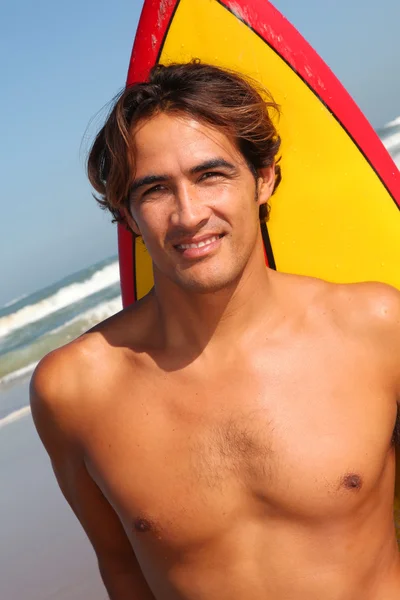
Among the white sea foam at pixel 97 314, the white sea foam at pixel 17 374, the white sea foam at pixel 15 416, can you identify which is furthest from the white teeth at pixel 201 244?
the white sea foam at pixel 97 314

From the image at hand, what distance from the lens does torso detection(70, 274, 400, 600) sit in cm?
204

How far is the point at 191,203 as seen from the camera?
2010 mm

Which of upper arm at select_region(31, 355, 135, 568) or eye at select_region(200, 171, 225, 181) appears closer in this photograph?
eye at select_region(200, 171, 225, 181)

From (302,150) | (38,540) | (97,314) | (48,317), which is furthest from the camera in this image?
(48,317)

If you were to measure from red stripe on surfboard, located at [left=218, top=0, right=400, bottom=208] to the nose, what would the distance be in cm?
93

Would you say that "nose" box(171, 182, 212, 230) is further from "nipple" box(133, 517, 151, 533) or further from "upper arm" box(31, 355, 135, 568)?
"nipple" box(133, 517, 151, 533)

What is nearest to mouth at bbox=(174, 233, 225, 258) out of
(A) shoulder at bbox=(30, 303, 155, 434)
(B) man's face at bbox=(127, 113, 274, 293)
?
(B) man's face at bbox=(127, 113, 274, 293)

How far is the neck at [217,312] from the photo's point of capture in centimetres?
219

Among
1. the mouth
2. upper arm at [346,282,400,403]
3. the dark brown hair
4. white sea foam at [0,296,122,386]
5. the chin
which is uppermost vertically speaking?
white sea foam at [0,296,122,386]

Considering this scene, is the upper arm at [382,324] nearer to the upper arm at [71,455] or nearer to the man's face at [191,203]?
the man's face at [191,203]

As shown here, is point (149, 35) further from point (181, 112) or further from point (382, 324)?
point (382, 324)

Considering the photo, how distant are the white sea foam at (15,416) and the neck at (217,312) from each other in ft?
13.4

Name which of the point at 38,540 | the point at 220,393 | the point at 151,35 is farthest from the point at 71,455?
the point at 38,540

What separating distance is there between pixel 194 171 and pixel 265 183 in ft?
1.16
